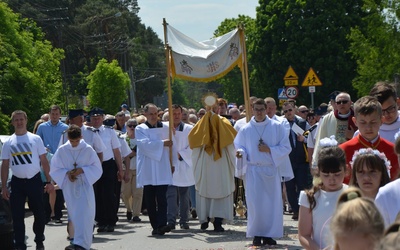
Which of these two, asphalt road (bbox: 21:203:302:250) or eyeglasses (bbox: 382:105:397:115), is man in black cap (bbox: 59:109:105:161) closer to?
asphalt road (bbox: 21:203:302:250)

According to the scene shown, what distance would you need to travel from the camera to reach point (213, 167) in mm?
16109

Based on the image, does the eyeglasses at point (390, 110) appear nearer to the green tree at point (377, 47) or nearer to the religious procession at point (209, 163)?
the religious procession at point (209, 163)

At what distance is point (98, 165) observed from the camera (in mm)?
13344

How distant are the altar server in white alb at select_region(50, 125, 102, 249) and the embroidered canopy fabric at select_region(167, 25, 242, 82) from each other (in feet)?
9.95

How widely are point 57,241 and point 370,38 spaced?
Result: 1755 inches

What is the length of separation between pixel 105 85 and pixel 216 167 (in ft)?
194

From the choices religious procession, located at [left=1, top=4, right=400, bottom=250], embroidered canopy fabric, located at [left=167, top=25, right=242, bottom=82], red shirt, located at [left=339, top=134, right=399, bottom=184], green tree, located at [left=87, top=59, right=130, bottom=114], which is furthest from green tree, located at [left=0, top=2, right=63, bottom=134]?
red shirt, located at [left=339, top=134, right=399, bottom=184]

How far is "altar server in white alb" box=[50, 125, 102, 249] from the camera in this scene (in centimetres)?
1306

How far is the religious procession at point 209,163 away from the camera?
676 centimetres

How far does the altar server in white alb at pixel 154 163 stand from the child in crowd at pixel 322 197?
350 inches

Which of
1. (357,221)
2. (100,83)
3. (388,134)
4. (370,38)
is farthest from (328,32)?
(357,221)

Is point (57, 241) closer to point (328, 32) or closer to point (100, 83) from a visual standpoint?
point (328, 32)

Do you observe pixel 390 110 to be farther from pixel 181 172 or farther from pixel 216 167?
pixel 181 172

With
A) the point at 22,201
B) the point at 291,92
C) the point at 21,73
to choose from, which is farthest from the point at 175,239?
the point at 21,73
